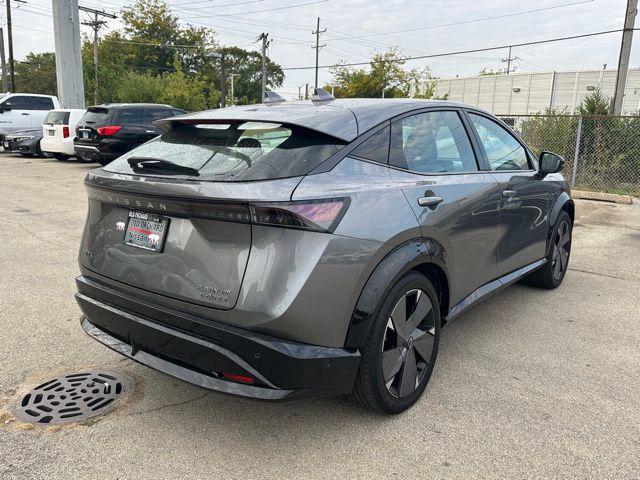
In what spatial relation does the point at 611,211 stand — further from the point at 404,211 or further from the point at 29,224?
the point at 29,224

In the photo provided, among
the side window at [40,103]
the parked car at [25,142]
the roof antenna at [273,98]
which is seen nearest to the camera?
the roof antenna at [273,98]

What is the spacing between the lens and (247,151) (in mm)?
2496

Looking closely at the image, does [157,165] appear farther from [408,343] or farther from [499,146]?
[499,146]

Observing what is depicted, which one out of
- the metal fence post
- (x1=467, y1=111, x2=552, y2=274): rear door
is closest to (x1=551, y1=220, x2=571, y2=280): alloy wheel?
(x1=467, y1=111, x2=552, y2=274): rear door

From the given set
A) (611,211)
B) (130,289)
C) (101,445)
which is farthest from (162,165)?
(611,211)

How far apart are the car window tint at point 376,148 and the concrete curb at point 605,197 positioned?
9316mm

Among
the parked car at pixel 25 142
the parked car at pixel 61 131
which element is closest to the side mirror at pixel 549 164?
the parked car at pixel 61 131

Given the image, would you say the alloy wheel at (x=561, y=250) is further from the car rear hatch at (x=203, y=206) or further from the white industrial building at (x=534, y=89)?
the white industrial building at (x=534, y=89)

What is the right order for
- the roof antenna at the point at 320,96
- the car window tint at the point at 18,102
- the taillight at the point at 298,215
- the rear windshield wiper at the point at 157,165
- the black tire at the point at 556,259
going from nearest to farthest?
the taillight at the point at 298,215 → the rear windshield wiper at the point at 157,165 → the roof antenna at the point at 320,96 → the black tire at the point at 556,259 → the car window tint at the point at 18,102

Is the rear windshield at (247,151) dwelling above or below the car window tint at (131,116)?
below

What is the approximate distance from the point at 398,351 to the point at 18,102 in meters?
20.7

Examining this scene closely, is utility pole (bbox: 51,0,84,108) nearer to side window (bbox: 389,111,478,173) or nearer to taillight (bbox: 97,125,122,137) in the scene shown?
taillight (bbox: 97,125,122,137)

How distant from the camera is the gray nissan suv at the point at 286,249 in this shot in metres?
2.22

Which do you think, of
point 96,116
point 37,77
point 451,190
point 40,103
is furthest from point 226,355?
point 37,77
